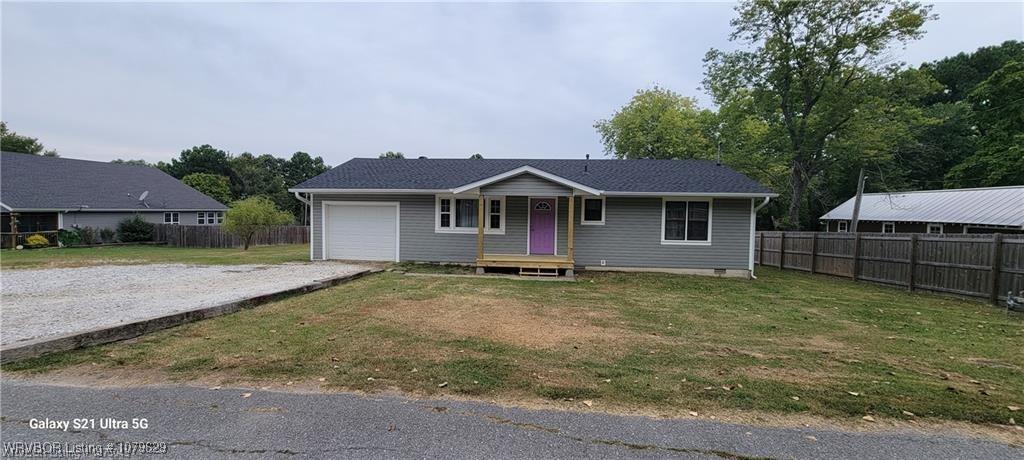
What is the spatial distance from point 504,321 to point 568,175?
9.34m

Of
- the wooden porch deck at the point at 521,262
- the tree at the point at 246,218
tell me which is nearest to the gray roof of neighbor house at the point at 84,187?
the tree at the point at 246,218

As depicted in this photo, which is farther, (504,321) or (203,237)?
(203,237)

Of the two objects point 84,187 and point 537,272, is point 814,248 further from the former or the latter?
point 84,187

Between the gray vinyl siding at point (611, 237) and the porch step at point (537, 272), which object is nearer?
the porch step at point (537, 272)

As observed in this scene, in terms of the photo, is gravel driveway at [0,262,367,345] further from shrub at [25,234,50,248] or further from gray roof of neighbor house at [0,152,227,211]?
gray roof of neighbor house at [0,152,227,211]

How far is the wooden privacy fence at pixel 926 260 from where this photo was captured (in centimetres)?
956

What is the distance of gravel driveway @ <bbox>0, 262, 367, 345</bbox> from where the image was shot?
19.6 ft

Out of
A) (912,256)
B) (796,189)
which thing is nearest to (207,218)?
(796,189)

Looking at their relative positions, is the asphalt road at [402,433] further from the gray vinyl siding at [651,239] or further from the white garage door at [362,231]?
the white garage door at [362,231]

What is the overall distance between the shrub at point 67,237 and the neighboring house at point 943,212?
38.6 metres

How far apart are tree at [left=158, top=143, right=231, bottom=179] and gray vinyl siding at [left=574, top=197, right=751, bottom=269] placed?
47156 mm

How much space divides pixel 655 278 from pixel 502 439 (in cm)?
1032

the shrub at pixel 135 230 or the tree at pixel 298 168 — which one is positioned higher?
the tree at pixel 298 168

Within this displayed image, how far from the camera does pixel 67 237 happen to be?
22.0 metres
